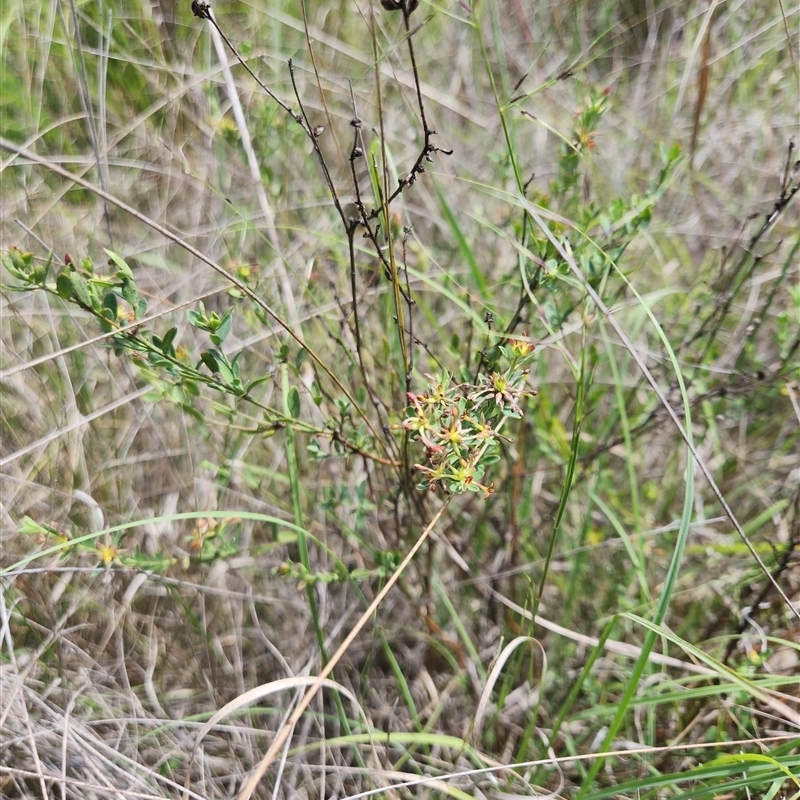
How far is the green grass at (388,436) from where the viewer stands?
869 millimetres

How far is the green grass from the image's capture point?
869mm

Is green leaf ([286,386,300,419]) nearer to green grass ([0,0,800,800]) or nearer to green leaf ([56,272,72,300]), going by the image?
green grass ([0,0,800,800])

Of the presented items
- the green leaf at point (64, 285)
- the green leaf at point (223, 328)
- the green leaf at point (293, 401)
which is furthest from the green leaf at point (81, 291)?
the green leaf at point (293, 401)

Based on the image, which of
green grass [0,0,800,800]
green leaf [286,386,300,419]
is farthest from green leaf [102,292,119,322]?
green leaf [286,386,300,419]

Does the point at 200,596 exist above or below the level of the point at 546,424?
below

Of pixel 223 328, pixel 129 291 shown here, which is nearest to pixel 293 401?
pixel 223 328

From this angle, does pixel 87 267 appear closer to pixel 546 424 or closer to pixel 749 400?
pixel 546 424

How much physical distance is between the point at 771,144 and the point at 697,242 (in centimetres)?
36

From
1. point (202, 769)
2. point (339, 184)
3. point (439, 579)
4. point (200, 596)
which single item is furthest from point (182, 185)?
point (202, 769)

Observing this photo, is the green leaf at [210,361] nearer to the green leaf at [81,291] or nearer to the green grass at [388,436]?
the green grass at [388,436]

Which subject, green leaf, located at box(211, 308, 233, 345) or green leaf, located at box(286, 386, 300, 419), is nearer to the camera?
green leaf, located at box(211, 308, 233, 345)

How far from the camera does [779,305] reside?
1541 mm

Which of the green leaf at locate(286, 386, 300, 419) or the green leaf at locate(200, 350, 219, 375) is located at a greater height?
the green leaf at locate(200, 350, 219, 375)

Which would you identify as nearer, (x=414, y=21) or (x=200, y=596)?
(x=200, y=596)
